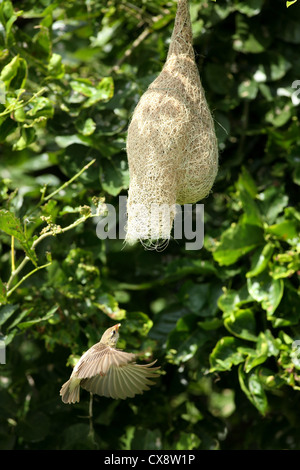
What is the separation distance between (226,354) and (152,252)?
0.55 meters

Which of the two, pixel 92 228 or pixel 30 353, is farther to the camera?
pixel 30 353

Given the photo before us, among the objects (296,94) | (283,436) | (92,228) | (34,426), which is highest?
(296,94)

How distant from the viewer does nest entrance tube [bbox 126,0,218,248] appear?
5.42 ft

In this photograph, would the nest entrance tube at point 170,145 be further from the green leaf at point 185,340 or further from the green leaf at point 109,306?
the green leaf at point 185,340

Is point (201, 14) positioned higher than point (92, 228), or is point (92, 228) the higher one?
point (201, 14)

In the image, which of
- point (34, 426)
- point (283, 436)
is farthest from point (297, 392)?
point (34, 426)

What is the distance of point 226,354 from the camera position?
215 cm

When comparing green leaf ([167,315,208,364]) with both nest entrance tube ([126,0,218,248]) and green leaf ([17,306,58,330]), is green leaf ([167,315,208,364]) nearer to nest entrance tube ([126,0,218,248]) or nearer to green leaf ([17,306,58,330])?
green leaf ([17,306,58,330])

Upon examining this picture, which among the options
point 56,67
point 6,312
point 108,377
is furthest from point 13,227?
point 56,67

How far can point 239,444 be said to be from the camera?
9.14 ft

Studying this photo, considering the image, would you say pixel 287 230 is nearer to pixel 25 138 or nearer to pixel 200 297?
pixel 200 297

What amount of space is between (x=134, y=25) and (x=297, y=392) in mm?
1413

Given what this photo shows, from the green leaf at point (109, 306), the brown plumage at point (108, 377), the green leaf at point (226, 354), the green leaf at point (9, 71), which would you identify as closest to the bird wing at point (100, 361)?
the brown plumage at point (108, 377)
